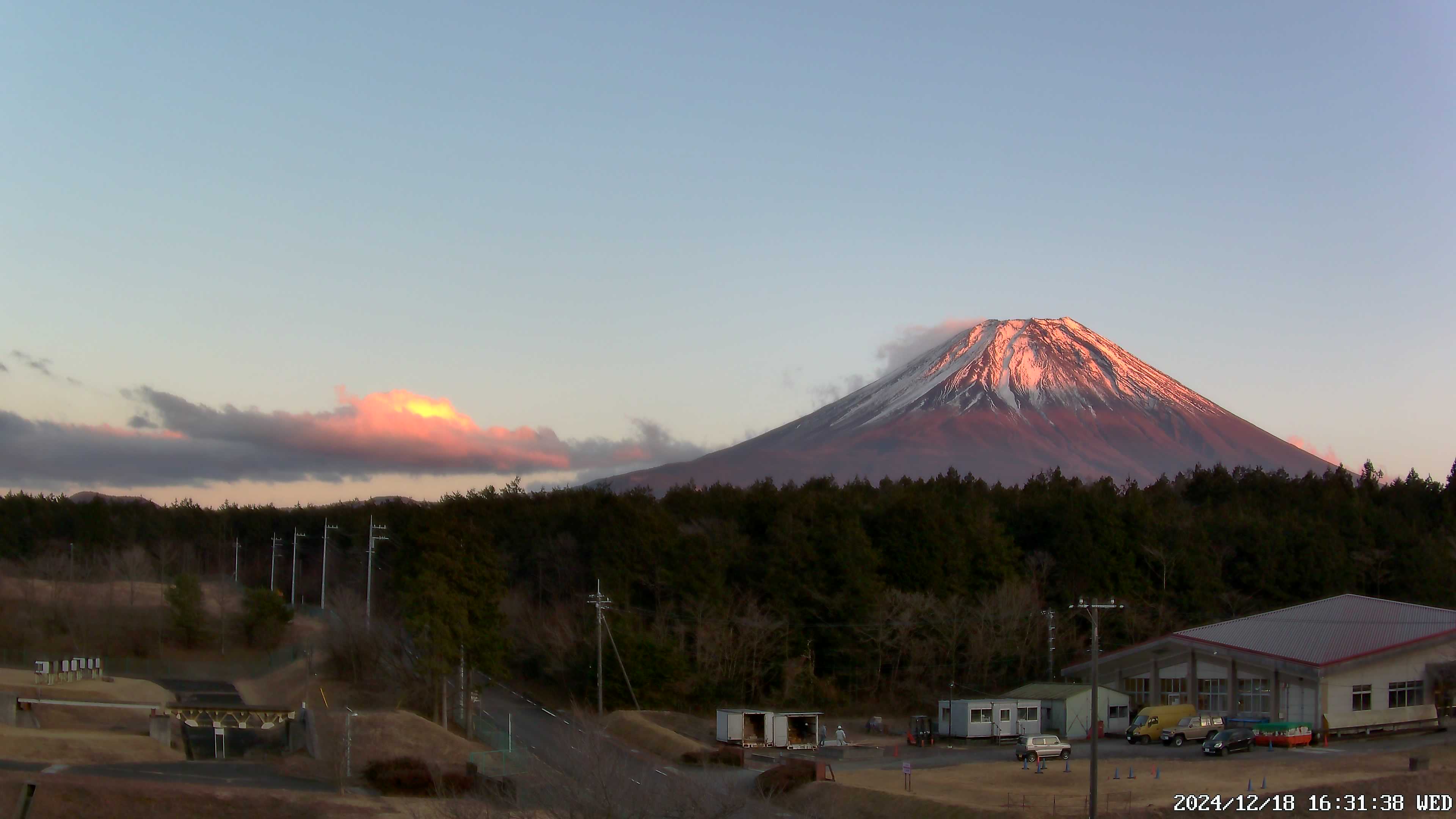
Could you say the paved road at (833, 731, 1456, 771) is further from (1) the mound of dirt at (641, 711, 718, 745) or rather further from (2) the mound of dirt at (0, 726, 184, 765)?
(2) the mound of dirt at (0, 726, 184, 765)

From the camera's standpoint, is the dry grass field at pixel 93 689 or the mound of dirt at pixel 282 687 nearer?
the dry grass field at pixel 93 689

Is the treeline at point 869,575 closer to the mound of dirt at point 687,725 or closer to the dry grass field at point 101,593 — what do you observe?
the mound of dirt at point 687,725

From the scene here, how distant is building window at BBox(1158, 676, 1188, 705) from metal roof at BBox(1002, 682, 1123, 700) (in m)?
1.72

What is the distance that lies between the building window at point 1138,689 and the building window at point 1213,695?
2724 mm

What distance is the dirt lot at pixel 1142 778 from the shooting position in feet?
105

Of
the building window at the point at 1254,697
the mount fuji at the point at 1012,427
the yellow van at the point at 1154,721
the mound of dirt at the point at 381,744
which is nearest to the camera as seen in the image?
the mound of dirt at the point at 381,744

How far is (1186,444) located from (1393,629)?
9335 centimetres

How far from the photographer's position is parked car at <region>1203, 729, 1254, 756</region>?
4116 centimetres

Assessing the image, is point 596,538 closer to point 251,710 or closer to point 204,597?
point 204,597

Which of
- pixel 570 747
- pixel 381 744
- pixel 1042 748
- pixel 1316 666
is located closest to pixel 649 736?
pixel 381 744

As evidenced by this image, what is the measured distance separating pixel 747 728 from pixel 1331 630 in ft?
79.1

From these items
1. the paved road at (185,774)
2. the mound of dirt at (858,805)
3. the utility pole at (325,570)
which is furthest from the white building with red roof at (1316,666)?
the utility pole at (325,570)

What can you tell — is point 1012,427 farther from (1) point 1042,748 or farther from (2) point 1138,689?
(1) point 1042,748

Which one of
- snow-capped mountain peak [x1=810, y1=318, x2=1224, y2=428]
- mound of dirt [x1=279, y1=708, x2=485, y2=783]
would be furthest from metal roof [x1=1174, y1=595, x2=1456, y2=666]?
snow-capped mountain peak [x1=810, y1=318, x2=1224, y2=428]
